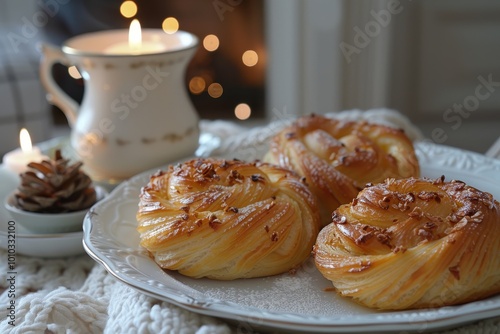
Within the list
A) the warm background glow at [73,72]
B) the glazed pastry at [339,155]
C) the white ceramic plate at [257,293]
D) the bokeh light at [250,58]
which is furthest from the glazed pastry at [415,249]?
the bokeh light at [250,58]

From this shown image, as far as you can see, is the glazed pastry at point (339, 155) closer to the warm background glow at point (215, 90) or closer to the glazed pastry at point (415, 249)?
the glazed pastry at point (415, 249)

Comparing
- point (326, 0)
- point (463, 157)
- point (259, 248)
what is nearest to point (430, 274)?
point (259, 248)

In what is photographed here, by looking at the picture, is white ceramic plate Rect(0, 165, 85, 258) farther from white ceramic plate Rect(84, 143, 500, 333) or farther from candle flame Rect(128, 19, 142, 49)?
candle flame Rect(128, 19, 142, 49)

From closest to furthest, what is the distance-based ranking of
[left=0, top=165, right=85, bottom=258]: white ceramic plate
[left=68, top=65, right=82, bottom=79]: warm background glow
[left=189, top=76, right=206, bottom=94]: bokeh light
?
1. [left=0, top=165, right=85, bottom=258]: white ceramic plate
2. [left=68, top=65, right=82, bottom=79]: warm background glow
3. [left=189, top=76, right=206, bottom=94]: bokeh light

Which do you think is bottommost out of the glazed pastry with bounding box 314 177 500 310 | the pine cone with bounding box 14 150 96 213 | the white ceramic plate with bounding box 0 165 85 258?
the white ceramic plate with bounding box 0 165 85 258

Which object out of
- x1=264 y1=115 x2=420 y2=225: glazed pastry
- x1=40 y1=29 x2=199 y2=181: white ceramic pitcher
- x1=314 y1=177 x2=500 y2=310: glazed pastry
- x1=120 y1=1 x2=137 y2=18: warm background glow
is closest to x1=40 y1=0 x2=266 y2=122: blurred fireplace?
x1=120 y1=1 x2=137 y2=18: warm background glow

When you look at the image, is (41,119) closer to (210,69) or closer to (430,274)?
(210,69)

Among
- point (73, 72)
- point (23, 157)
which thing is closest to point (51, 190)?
point (23, 157)
